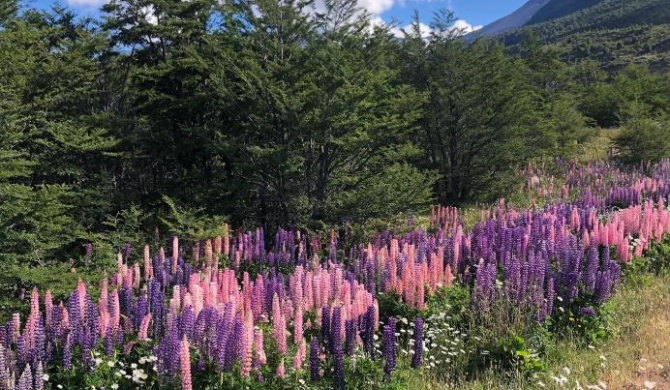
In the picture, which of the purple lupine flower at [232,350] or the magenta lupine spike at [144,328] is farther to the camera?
the magenta lupine spike at [144,328]

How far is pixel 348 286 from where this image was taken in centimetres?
532

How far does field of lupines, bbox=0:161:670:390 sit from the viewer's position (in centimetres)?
407

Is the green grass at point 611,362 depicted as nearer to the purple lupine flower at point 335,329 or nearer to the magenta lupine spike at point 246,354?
the purple lupine flower at point 335,329

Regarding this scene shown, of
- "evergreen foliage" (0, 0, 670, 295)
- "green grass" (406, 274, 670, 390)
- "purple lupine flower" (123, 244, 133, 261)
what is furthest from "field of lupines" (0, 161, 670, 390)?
"evergreen foliage" (0, 0, 670, 295)

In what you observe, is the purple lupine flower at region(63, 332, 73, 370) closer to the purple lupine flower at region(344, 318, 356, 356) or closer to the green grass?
the purple lupine flower at region(344, 318, 356, 356)

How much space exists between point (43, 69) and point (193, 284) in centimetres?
699

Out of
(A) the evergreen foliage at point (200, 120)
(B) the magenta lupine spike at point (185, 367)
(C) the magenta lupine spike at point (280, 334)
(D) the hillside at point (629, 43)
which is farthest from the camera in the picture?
(D) the hillside at point (629, 43)

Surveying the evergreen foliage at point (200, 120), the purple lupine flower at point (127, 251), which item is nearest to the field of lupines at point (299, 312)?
the purple lupine flower at point (127, 251)

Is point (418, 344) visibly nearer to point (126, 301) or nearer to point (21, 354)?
point (126, 301)

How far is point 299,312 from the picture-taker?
4434 mm

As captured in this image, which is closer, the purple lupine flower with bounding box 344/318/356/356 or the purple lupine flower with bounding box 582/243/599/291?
the purple lupine flower with bounding box 344/318/356/356

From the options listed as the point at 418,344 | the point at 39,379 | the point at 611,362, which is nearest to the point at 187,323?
the point at 39,379

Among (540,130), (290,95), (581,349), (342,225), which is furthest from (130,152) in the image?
(540,130)

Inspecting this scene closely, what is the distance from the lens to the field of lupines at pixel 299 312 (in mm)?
4070
